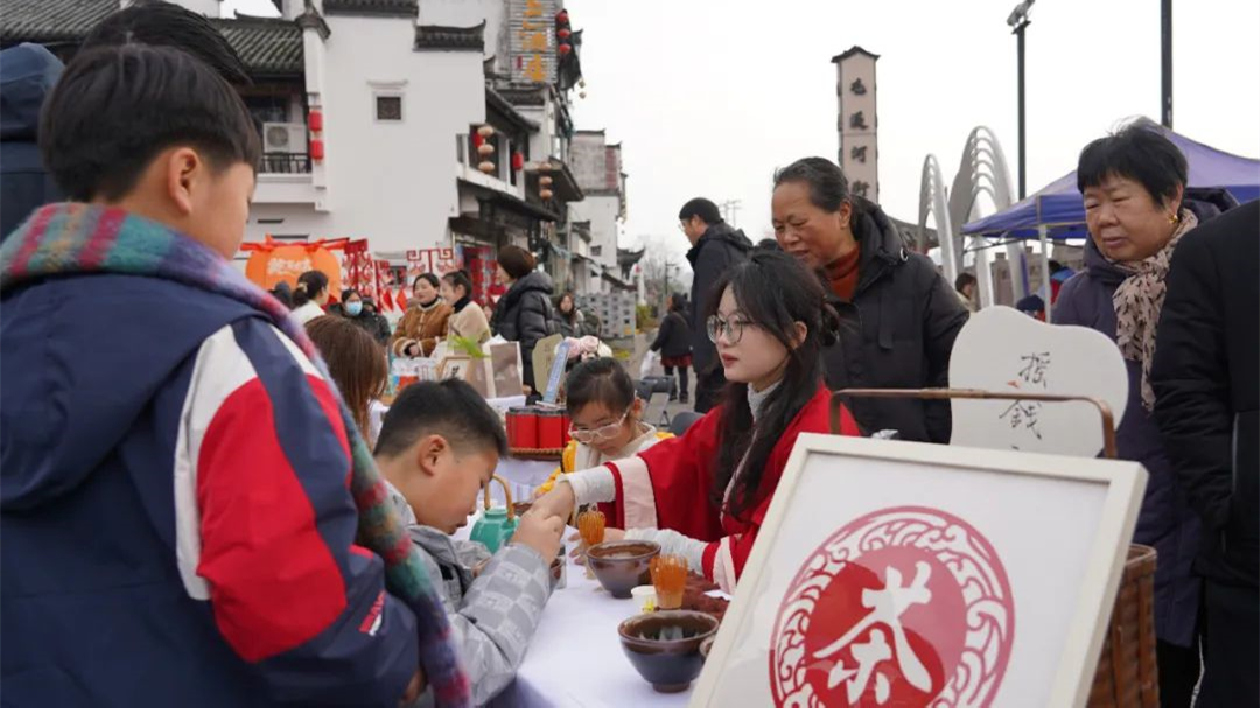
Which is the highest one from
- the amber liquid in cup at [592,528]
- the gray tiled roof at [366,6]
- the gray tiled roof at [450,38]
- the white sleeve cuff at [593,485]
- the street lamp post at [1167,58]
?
the gray tiled roof at [366,6]

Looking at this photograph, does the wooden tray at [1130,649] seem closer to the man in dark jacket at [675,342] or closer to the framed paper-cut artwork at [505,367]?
the framed paper-cut artwork at [505,367]

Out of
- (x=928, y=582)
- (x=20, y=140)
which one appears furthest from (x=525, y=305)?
(x=928, y=582)

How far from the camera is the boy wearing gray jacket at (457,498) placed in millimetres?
1715

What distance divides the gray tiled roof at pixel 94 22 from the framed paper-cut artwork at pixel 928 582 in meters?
24.1

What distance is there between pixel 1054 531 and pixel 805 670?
0.39m

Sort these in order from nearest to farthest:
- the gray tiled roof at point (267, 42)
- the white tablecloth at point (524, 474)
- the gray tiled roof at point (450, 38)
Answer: the white tablecloth at point (524, 474)
the gray tiled roof at point (267, 42)
the gray tiled roof at point (450, 38)

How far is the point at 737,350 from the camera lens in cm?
233

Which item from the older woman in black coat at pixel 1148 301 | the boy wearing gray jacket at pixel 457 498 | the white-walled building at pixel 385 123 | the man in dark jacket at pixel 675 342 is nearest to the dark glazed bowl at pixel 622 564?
the boy wearing gray jacket at pixel 457 498

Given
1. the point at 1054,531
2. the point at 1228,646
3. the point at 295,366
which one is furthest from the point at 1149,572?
the point at 295,366

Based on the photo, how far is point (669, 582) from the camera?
1866 millimetres

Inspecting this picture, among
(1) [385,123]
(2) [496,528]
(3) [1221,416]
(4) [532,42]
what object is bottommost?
(2) [496,528]

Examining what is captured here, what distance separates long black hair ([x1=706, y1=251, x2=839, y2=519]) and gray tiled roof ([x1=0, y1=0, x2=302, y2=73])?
2316cm

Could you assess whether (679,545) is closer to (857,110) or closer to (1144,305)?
(1144,305)

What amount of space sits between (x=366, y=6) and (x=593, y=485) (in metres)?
23.9
